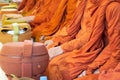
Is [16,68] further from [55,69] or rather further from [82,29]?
[82,29]

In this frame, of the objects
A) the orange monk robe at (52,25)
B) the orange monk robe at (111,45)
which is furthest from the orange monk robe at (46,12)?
the orange monk robe at (111,45)

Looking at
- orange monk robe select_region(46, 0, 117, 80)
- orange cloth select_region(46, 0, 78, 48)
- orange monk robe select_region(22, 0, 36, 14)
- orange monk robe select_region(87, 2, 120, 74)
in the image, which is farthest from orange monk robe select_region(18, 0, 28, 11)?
orange monk robe select_region(87, 2, 120, 74)

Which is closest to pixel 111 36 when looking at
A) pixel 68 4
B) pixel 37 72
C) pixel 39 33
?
pixel 37 72

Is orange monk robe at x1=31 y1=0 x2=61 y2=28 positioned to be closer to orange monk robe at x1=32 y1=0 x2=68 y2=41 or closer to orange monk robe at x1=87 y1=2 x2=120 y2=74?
orange monk robe at x1=32 y1=0 x2=68 y2=41

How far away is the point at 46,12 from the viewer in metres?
4.23

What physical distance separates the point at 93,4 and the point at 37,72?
41.4 inches

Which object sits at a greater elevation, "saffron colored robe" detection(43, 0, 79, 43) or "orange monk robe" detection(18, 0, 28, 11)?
"saffron colored robe" detection(43, 0, 79, 43)

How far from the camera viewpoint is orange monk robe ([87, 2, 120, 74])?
235 cm

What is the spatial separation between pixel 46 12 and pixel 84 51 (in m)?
1.66

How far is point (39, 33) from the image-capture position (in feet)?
12.8

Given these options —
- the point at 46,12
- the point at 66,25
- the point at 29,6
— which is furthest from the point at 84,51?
the point at 29,6

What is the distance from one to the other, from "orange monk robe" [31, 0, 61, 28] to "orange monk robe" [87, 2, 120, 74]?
1564 mm

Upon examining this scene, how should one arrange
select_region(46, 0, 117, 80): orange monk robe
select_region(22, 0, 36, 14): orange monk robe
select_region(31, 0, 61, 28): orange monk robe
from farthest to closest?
select_region(22, 0, 36, 14): orange monk robe → select_region(31, 0, 61, 28): orange monk robe → select_region(46, 0, 117, 80): orange monk robe

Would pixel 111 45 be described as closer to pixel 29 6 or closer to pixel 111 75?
pixel 111 75
